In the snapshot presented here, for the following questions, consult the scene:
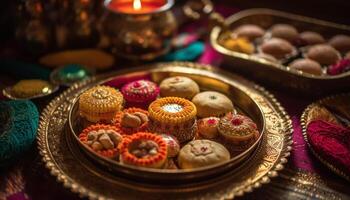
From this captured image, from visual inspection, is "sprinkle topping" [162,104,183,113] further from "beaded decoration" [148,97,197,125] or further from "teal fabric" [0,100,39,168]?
"teal fabric" [0,100,39,168]

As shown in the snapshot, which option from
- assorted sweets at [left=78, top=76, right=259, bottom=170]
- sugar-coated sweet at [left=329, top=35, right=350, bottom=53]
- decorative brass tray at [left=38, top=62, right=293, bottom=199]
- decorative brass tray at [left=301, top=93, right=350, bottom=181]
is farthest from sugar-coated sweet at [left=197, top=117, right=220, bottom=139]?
sugar-coated sweet at [left=329, top=35, right=350, bottom=53]

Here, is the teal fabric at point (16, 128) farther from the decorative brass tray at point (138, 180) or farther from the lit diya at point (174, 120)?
the lit diya at point (174, 120)

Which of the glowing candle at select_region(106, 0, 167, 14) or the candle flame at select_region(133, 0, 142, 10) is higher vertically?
the candle flame at select_region(133, 0, 142, 10)

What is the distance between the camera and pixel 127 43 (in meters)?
1.29

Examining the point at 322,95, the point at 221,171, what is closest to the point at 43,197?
the point at 221,171

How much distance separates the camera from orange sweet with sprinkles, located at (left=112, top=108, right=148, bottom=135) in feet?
3.10

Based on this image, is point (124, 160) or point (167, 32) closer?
point (124, 160)

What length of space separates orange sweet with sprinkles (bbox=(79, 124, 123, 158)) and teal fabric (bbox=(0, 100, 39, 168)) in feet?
0.37

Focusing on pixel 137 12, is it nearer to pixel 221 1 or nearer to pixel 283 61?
pixel 283 61

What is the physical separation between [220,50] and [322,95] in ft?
1.00

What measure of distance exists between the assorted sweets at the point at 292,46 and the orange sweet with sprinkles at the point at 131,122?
16.7 inches

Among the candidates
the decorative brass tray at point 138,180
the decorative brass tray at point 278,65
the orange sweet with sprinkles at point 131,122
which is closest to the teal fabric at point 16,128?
the decorative brass tray at point 138,180

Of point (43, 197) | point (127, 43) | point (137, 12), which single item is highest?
point (137, 12)

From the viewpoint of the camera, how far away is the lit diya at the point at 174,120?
0.94 metres
